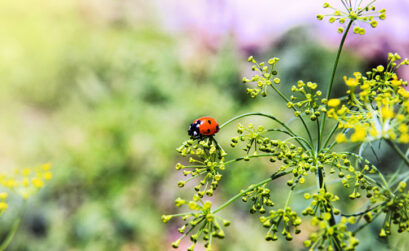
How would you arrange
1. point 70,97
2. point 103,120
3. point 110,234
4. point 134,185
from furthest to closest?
point 70,97, point 103,120, point 134,185, point 110,234

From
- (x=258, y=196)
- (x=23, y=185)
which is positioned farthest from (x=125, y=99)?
(x=258, y=196)

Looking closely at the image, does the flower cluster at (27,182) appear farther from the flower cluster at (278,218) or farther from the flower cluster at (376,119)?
the flower cluster at (376,119)

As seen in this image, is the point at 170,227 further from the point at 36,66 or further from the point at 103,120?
the point at 36,66

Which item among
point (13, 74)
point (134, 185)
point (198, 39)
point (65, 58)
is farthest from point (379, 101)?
point (13, 74)

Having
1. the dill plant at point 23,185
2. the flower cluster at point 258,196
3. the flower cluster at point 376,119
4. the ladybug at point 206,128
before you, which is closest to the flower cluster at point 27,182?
the dill plant at point 23,185

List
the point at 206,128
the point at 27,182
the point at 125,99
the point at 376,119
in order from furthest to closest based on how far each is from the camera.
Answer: the point at 125,99 < the point at 27,182 < the point at 206,128 < the point at 376,119

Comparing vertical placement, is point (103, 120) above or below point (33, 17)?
below

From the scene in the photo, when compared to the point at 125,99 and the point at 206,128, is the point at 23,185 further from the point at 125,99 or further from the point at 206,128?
the point at 125,99

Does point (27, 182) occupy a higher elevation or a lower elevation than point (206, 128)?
higher
